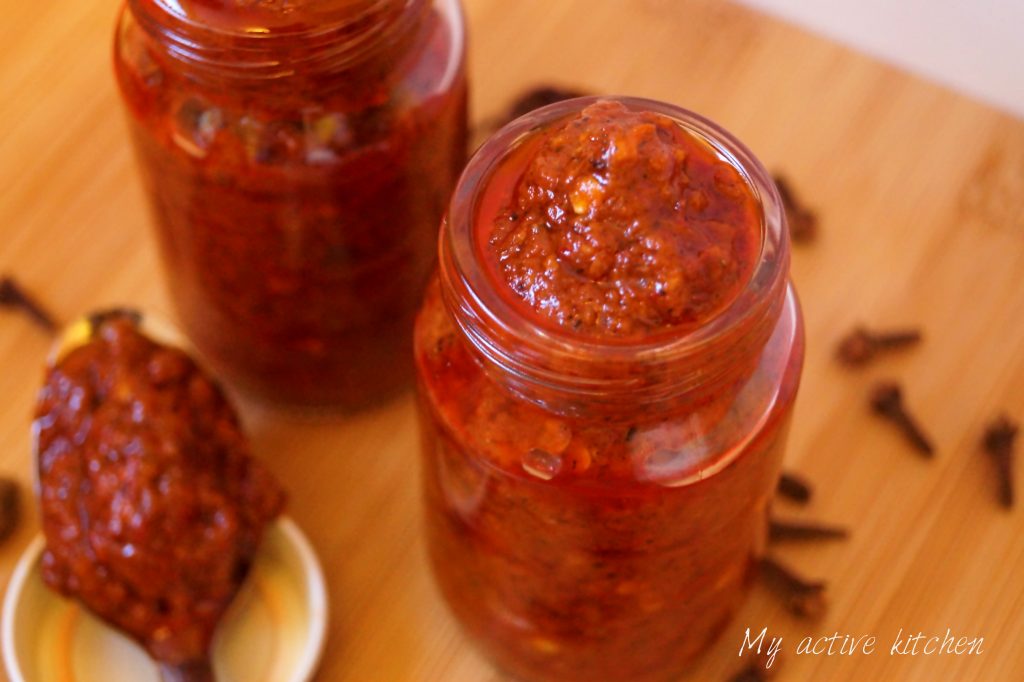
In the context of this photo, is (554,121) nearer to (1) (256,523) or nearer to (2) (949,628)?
(1) (256,523)

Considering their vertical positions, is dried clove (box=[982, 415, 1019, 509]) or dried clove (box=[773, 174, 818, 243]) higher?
dried clove (box=[773, 174, 818, 243])

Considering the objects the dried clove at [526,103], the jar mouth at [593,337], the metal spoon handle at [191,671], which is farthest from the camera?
the dried clove at [526,103]

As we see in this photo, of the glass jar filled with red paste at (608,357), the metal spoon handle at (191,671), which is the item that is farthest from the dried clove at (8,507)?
the glass jar filled with red paste at (608,357)

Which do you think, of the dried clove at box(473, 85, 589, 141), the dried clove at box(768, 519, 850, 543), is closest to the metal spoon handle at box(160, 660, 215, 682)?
the dried clove at box(768, 519, 850, 543)

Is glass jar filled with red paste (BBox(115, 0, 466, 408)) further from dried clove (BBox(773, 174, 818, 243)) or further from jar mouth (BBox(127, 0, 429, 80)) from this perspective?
dried clove (BBox(773, 174, 818, 243))

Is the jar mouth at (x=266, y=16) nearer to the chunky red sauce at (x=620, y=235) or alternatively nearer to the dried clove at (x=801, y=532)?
the chunky red sauce at (x=620, y=235)

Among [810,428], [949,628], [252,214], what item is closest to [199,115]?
[252,214]

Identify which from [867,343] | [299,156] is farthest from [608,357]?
[867,343]

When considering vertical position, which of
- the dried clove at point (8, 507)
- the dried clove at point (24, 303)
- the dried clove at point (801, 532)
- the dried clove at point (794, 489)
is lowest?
the dried clove at point (8, 507)
